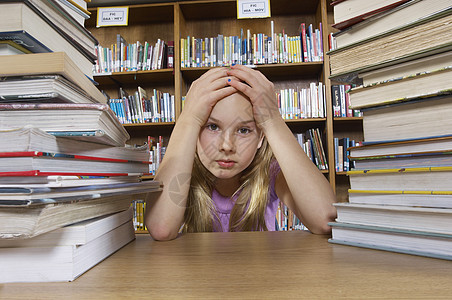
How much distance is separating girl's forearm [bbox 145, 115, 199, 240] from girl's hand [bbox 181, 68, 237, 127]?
3 cm

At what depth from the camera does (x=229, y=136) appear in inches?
36.3

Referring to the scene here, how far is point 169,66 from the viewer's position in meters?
2.59

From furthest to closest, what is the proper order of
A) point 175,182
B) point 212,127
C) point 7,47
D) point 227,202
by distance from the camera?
1. point 227,202
2. point 212,127
3. point 175,182
4. point 7,47

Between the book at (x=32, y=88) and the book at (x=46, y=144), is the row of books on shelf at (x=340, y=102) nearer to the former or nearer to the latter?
the book at (x=46, y=144)

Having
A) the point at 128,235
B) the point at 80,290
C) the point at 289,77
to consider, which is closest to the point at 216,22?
the point at 289,77

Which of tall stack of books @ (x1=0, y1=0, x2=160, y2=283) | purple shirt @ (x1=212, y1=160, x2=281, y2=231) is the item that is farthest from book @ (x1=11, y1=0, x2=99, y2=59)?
purple shirt @ (x1=212, y1=160, x2=281, y2=231)

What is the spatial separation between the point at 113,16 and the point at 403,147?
2426mm

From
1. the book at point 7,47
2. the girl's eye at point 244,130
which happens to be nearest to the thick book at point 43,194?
the book at point 7,47

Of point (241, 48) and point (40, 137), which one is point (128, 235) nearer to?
point (40, 137)

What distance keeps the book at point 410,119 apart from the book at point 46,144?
0.47 meters

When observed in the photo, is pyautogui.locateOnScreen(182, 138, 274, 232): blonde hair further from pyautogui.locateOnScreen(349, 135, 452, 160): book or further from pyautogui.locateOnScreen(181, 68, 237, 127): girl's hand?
pyautogui.locateOnScreen(349, 135, 452, 160): book

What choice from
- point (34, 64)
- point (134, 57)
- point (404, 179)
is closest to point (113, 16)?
point (134, 57)

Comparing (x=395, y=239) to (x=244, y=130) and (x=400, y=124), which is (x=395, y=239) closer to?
(x=400, y=124)

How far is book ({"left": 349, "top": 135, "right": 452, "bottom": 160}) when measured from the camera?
46 centimetres
